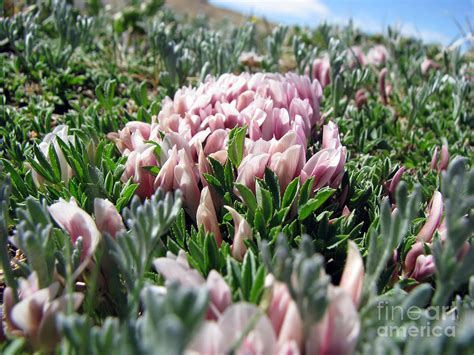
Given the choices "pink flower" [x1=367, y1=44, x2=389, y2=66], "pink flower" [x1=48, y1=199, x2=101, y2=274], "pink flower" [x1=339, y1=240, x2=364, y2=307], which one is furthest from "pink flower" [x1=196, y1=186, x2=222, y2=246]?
"pink flower" [x1=367, y1=44, x2=389, y2=66]

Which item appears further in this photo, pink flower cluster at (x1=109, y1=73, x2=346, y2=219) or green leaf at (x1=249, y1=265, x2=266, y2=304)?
pink flower cluster at (x1=109, y1=73, x2=346, y2=219)

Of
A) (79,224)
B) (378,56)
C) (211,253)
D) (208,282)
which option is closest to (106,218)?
(79,224)

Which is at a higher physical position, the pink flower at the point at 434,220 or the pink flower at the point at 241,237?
the pink flower at the point at 434,220

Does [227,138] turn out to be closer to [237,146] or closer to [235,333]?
[237,146]

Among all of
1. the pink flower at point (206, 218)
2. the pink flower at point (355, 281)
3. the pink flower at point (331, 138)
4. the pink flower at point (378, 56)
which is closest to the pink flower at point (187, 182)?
the pink flower at point (206, 218)

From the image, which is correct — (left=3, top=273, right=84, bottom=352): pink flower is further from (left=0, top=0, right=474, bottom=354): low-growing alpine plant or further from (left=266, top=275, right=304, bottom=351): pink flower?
(left=266, top=275, right=304, bottom=351): pink flower

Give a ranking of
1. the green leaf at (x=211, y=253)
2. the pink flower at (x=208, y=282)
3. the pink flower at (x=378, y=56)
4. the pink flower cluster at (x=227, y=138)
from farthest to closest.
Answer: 1. the pink flower at (x=378, y=56)
2. the pink flower cluster at (x=227, y=138)
3. the green leaf at (x=211, y=253)
4. the pink flower at (x=208, y=282)

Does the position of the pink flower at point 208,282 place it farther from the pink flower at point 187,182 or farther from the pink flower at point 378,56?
the pink flower at point 378,56
